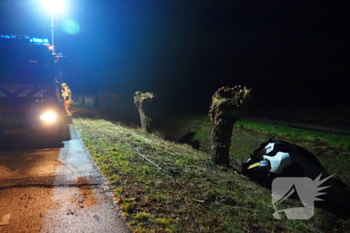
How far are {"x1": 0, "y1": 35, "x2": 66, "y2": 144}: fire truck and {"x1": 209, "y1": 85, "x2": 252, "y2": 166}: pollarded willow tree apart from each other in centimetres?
509

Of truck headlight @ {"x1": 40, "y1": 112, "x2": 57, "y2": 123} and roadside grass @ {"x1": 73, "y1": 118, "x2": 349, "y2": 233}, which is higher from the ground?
truck headlight @ {"x1": 40, "y1": 112, "x2": 57, "y2": 123}

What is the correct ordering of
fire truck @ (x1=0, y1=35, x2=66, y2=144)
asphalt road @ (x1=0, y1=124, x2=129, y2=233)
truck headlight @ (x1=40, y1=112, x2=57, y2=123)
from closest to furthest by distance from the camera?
asphalt road @ (x1=0, y1=124, x2=129, y2=233)
fire truck @ (x1=0, y1=35, x2=66, y2=144)
truck headlight @ (x1=40, y1=112, x2=57, y2=123)

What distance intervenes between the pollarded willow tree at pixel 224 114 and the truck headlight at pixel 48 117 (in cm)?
513

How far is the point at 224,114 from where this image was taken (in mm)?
8836

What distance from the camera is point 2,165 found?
6.47 meters

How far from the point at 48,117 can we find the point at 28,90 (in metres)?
1.03

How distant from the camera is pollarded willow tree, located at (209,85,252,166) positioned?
8562 millimetres

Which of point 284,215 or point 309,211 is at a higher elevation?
point 284,215

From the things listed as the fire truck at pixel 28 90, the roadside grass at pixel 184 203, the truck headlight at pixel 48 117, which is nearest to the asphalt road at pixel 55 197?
the roadside grass at pixel 184 203

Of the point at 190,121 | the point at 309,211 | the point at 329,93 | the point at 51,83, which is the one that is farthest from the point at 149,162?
the point at 329,93

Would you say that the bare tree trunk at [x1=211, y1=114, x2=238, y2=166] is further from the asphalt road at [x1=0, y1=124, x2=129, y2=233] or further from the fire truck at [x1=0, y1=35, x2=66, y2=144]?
the fire truck at [x1=0, y1=35, x2=66, y2=144]

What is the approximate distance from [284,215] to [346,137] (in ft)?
27.4

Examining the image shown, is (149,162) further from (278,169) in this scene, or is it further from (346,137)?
(346,137)

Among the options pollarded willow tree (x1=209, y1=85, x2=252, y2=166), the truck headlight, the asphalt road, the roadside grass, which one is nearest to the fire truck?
the truck headlight
